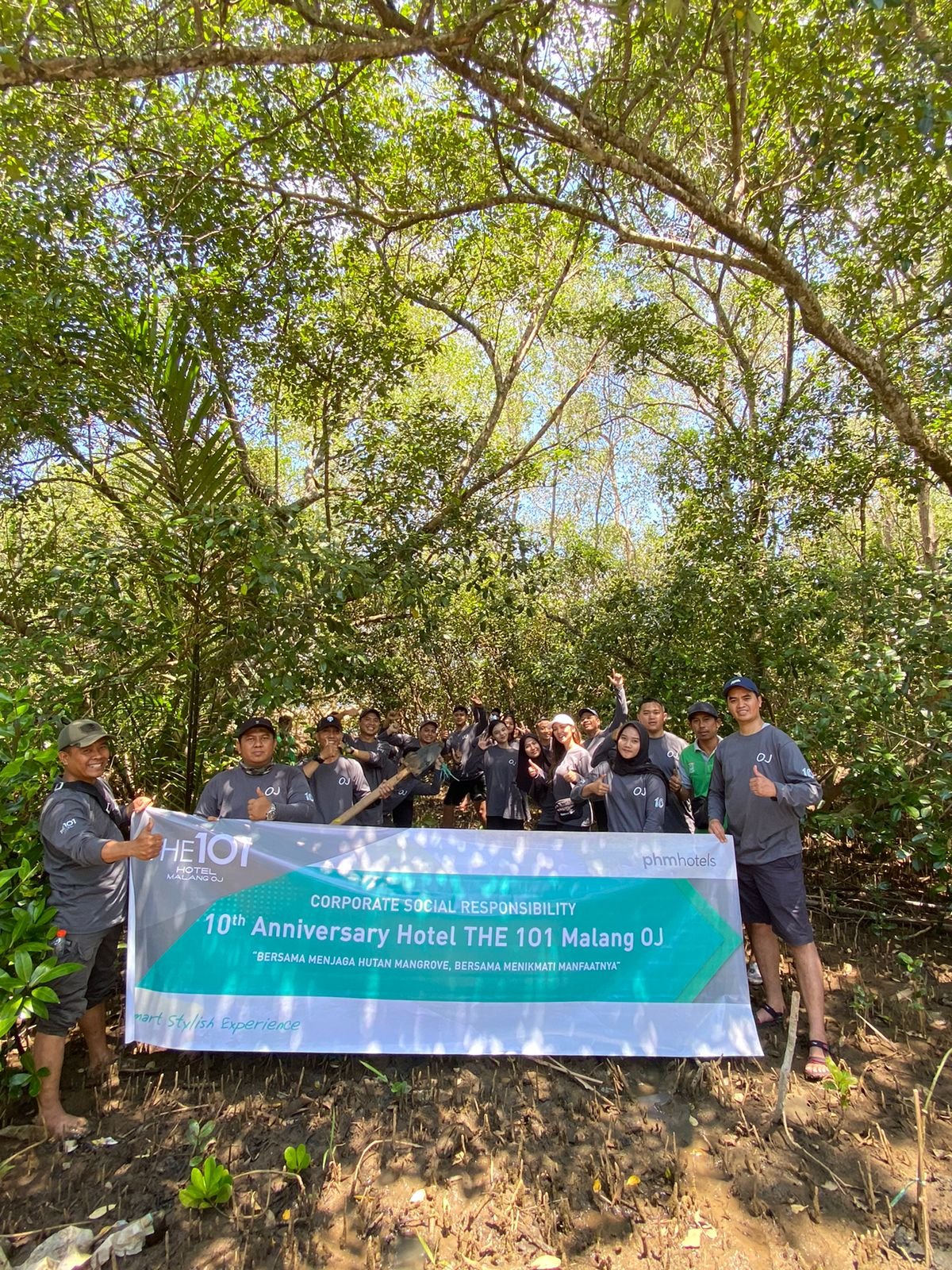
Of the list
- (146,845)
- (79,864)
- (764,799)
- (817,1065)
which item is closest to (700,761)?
(764,799)

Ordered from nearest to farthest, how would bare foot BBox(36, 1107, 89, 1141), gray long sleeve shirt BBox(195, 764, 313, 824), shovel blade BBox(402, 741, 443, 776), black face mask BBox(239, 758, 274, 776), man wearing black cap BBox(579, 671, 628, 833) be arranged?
bare foot BBox(36, 1107, 89, 1141) < gray long sleeve shirt BBox(195, 764, 313, 824) < black face mask BBox(239, 758, 274, 776) < shovel blade BBox(402, 741, 443, 776) < man wearing black cap BBox(579, 671, 628, 833)

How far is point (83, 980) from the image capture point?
297cm

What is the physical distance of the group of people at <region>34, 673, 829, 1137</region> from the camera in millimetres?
3018

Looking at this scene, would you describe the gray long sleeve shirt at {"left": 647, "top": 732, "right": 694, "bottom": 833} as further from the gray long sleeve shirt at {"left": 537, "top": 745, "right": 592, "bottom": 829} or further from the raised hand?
the raised hand

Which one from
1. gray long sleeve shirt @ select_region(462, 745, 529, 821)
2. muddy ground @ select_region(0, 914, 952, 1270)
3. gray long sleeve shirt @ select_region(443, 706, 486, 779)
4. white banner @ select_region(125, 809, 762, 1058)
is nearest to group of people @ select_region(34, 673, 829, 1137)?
white banner @ select_region(125, 809, 762, 1058)

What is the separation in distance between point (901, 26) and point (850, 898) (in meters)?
5.54

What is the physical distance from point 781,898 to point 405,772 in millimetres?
2085

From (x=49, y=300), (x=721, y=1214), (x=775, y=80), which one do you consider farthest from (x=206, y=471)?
(x=775, y=80)

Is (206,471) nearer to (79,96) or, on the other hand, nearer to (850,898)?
(79,96)

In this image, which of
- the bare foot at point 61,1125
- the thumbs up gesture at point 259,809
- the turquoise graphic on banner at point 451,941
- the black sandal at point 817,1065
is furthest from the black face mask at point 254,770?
the black sandal at point 817,1065

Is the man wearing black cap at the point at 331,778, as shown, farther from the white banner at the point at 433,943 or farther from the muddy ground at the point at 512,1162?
the muddy ground at the point at 512,1162

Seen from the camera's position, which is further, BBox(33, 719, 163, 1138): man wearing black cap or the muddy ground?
BBox(33, 719, 163, 1138): man wearing black cap

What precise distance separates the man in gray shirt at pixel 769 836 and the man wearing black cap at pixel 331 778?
261 centimetres

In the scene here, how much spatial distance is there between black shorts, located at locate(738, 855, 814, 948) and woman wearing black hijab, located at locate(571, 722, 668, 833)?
0.60 m
